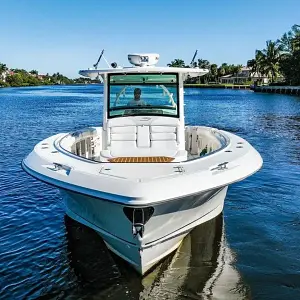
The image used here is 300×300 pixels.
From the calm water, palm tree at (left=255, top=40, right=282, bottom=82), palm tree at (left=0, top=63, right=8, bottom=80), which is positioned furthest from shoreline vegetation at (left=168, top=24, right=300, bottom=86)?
palm tree at (left=0, top=63, right=8, bottom=80)

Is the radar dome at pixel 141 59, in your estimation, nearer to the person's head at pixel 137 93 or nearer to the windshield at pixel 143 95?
the windshield at pixel 143 95

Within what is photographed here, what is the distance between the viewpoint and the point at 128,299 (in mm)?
6102

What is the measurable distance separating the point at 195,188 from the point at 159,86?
12.0 feet

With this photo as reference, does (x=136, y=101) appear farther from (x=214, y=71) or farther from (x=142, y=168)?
(x=214, y=71)

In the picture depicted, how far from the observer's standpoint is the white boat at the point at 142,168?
18.4 ft

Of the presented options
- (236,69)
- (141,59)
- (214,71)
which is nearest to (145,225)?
(141,59)

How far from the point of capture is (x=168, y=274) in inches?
262

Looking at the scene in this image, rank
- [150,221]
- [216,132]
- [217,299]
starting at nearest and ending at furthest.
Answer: [150,221] < [217,299] < [216,132]

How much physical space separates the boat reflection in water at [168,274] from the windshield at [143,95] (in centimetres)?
268

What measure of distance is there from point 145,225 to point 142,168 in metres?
0.97

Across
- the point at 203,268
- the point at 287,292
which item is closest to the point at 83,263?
the point at 203,268

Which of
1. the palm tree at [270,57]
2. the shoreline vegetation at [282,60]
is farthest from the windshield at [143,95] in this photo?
the palm tree at [270,57]

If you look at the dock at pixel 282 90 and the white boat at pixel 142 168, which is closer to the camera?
the white boat at pixel 142 168

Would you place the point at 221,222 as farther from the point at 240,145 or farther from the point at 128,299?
the point at 128,299
